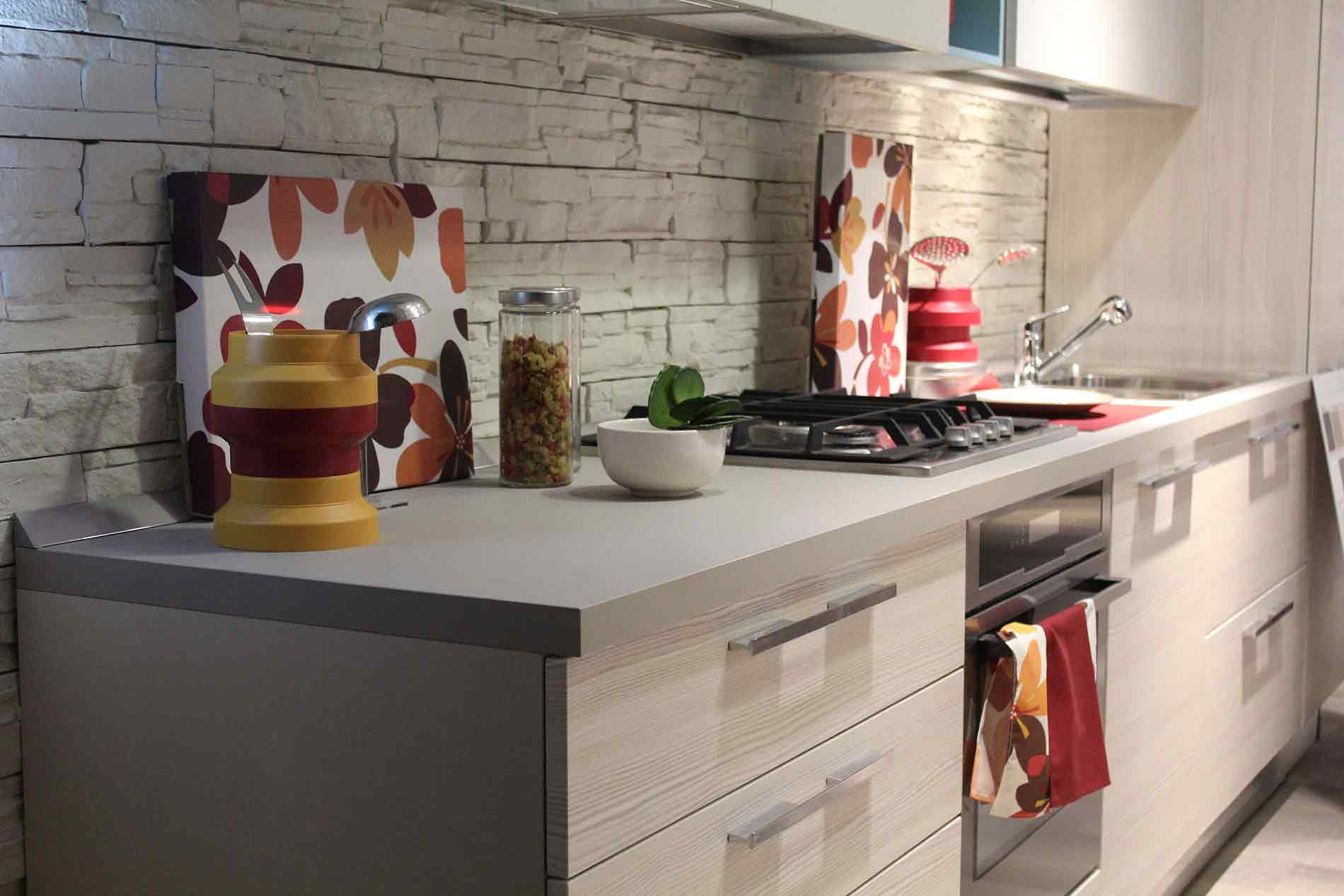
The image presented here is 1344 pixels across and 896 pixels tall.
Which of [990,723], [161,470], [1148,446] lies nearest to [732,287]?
[1148,446]

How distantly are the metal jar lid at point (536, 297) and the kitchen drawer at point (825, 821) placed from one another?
0.66 metres

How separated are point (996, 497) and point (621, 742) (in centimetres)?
88

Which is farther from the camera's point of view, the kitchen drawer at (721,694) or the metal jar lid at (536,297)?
the metal jar lid at (536,297)

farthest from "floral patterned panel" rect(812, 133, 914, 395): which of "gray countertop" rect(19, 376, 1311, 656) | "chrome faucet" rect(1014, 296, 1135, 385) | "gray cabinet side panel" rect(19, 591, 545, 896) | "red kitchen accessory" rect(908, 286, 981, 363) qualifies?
"gray cabinet side panel" rect(19, 591, 545, 896)

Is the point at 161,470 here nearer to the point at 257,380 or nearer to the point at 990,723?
the point at 257,380

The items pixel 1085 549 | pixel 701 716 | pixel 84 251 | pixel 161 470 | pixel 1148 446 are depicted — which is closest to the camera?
pixel 701 716

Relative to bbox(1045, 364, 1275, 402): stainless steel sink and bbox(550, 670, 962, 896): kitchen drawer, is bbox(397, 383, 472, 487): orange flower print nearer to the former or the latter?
bbox(550, 670, 962, 896): kitchen drawer

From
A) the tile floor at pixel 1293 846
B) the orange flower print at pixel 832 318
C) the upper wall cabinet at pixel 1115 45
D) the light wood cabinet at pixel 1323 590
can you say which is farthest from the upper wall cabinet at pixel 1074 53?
the tile floor at pixel 1293 846

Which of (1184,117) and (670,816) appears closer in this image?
(670,816)

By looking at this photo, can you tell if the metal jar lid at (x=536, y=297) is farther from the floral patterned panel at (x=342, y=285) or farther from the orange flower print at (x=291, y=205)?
the orange flower print at (x=291, y=205)

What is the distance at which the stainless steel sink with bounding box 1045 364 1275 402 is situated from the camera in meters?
3.60

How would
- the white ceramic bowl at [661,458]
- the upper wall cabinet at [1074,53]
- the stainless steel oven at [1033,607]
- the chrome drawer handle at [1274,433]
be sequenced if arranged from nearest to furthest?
1. the white ceramic bowl at [661,458]
2. the stainless steel oven at [1033,607]
3. the upper wall cabinet at [1074,53]
4. the chrome drawer handle at [1274,433]

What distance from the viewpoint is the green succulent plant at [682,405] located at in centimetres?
191

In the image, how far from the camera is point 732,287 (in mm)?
2736
